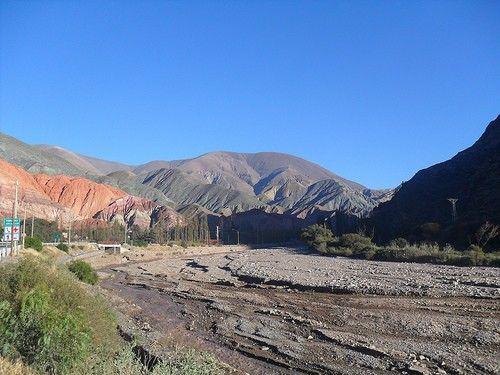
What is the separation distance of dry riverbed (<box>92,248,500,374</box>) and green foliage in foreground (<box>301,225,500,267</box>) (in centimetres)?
681

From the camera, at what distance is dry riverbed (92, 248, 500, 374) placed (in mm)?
14742

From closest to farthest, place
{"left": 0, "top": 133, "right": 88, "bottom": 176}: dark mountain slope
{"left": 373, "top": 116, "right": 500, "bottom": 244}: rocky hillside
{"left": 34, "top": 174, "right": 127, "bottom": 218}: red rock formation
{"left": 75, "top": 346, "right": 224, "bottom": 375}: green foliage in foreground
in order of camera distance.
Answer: {"left": 75, "top": 346, "right": 224, "bottom": 375}: green foliage in foreground, {"left": 373, "top": 116, "right": 500, "bottom": 244}: rocky hillside, {"left": 34, "top": 174, "right": 127, "bottom": 218}: red rock formation, {"left": 0, "top": 133, "right": 88, "bottom": 176}: dark mountain slope

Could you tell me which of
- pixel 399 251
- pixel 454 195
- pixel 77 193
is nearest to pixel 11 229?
pixel 399 251

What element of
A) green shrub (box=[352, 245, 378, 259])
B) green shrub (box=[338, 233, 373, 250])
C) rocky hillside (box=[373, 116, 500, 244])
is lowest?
green shrub (box=[352, 245, 378, 259])

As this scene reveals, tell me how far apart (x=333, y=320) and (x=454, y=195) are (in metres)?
59.7

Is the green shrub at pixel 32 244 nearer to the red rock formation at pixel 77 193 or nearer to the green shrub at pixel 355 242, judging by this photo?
the green shrub at pixel 355 242

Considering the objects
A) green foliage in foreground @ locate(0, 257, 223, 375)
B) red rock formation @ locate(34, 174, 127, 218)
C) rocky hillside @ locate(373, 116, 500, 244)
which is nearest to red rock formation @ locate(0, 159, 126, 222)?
red rock formation @ locate(34, 174, 127, 218)

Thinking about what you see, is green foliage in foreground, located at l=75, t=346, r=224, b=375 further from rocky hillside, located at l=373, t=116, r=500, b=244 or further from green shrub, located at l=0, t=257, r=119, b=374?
rocky hillside, located at l=373, t=116, r=500, b=244

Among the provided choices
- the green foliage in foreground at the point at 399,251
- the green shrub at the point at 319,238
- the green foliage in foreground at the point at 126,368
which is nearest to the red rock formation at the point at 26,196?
the green shrub at the point at 319,238

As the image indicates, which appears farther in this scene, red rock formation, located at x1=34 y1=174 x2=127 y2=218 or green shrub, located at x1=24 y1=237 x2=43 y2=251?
red rock formation, located at x1=34 y1=174 x2=127 y2=218

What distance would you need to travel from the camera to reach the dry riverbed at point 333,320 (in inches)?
580

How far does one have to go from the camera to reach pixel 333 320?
20953 mm

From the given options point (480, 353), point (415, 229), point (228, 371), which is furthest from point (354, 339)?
point (415, 229)

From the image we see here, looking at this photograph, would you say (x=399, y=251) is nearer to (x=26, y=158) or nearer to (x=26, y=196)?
(x=26, y=196)
